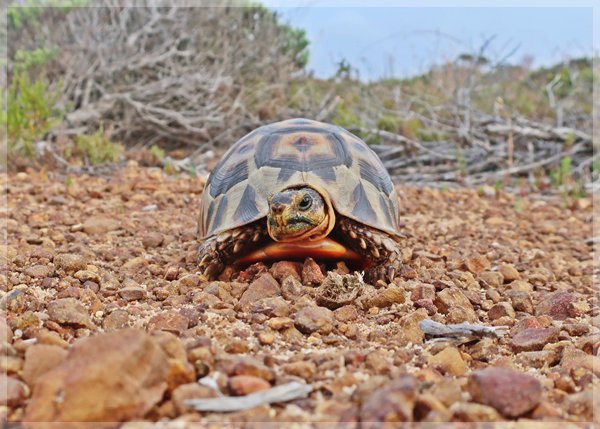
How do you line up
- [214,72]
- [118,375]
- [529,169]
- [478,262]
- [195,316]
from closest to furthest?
[118,375]
[195,316]
[478,262]
[529,169]
[214,72]

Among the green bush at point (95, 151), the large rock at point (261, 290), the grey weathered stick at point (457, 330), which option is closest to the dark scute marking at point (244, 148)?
the large rock at point (261, 290)

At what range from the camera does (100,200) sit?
4238mm

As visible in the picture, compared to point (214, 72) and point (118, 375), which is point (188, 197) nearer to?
point (118, 375)

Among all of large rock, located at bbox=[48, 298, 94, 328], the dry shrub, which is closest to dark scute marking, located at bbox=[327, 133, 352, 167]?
large rock, located at bbox=[48, 298, 94, 328]

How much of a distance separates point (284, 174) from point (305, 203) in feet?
0.87

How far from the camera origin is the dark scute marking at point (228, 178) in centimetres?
262

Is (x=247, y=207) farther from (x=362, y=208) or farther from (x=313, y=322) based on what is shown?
(x=313, y=322)

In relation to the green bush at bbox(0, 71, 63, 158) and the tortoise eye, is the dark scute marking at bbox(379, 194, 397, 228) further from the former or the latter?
the green bush at bbox(0, 71, 63, 158)

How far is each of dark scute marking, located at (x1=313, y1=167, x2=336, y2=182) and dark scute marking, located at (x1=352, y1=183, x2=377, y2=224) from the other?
0.38 ft

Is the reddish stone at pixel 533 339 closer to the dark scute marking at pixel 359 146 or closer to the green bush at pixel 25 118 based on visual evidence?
the dark scute marking at pixel 359 146

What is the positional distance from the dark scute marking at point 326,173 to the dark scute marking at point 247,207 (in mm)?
274

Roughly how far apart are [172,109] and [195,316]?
21.2ft

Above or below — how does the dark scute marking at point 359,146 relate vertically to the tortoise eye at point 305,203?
above

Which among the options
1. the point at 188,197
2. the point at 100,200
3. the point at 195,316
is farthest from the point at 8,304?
the point at 188,197
